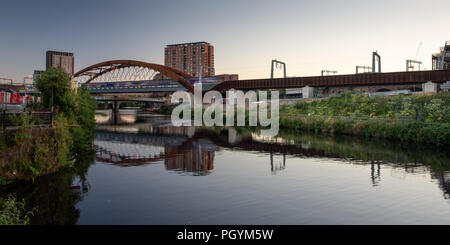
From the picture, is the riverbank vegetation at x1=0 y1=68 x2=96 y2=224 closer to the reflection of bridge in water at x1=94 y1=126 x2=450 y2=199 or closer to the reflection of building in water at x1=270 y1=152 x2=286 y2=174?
the reflection of bridge in water at x1=94 y1=126 x2=450 y2=199

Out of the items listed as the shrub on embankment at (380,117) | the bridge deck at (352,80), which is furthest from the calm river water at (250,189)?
the bridge deck at (352,80)

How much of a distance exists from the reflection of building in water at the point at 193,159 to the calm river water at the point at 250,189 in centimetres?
7

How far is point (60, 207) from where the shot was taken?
12.7 metres

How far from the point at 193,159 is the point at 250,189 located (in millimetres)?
8534

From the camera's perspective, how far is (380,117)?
37.2m

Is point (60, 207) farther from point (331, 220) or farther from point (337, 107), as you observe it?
point (337, 107)

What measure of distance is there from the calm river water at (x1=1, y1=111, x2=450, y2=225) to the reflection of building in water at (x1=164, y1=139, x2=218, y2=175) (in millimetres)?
66

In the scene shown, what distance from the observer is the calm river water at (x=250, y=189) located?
37.7 feet

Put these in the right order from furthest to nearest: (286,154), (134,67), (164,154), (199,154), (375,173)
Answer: (134,67), (164,154), (199,154), (286,154), (375,173)

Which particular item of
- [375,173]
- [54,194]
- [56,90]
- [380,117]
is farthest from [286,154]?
[380,117]

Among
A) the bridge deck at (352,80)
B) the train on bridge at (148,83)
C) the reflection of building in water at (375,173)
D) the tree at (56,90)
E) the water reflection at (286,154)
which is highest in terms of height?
the train on bridge at (148,83)

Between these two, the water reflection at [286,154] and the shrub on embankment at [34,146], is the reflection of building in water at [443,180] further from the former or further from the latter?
the shrub on embankment at [34,146]

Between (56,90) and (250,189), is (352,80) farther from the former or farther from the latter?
(56,90)

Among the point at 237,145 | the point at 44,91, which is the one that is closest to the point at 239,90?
the point at 237,145
